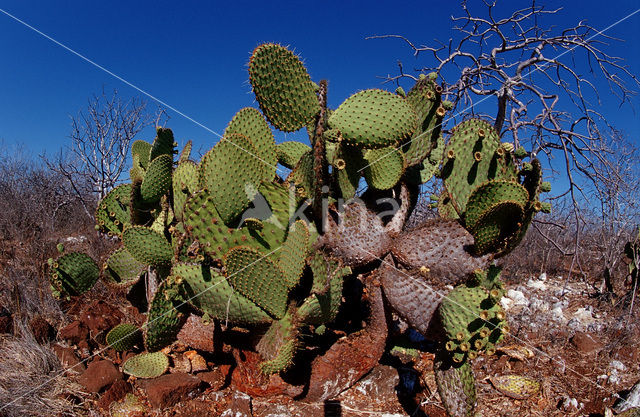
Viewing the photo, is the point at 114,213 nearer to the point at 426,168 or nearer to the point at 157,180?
the point at 157,180

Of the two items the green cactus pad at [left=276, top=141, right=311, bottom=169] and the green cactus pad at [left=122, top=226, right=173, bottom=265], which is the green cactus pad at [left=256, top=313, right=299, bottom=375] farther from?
the green cactus pad at [left=276, top=141, right=311, bottom=169]

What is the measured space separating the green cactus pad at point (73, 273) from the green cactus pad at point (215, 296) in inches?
44.9

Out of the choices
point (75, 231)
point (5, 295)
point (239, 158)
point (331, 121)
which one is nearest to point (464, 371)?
point (331, 121)

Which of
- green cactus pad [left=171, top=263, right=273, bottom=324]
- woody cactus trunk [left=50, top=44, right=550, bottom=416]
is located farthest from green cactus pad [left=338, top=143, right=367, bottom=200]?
green cactus pad [left=171, top=263, right=273, bottom=324]

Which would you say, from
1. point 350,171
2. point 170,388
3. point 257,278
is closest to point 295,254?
point 257,278

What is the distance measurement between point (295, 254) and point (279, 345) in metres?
0.44

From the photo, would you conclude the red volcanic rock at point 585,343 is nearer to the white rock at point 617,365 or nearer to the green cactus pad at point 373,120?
the white rock at point 617,365

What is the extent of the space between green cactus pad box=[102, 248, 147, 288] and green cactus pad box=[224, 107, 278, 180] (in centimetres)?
121

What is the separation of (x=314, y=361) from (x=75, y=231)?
9707 mm

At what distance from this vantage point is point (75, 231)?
9.81m

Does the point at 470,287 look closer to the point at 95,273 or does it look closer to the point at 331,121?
the point at 331,121

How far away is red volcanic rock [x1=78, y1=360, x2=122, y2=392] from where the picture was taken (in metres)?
2.26

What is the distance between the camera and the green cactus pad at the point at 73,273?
2.71 meters

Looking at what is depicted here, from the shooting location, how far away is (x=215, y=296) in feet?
6.64
